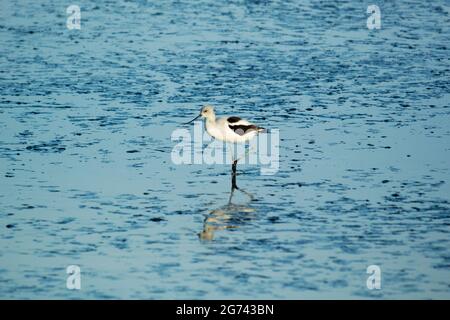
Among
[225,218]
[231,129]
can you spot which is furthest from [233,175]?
[225,218]

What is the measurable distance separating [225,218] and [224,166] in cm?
219

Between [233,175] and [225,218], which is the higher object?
[233,175]

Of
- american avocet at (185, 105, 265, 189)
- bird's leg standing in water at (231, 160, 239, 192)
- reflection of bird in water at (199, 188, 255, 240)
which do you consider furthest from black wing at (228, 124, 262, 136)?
reflection of bird in water at (199, 188, 255, 240)

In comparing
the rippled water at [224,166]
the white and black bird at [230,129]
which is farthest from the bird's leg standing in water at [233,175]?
the white and black bird at [230,129]

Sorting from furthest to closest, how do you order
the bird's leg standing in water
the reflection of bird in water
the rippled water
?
the bird's leg standing in water < the reflection of bird in water < the rippled water

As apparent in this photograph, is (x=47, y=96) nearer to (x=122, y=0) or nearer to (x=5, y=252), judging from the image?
(x=5, y=252)

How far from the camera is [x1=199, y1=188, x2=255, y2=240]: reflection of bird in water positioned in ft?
37.7

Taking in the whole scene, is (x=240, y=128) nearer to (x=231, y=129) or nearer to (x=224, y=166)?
(x=231, y=129)

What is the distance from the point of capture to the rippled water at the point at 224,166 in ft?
34.2

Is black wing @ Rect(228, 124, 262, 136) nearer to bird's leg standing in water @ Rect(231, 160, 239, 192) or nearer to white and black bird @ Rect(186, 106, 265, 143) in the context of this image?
white and black bird @ Rect(186, 106, 265, 143)

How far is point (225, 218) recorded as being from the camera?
12.0 meters

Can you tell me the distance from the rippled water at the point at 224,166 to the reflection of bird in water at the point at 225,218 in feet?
0.08

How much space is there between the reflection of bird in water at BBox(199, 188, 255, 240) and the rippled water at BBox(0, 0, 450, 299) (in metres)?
0.02
